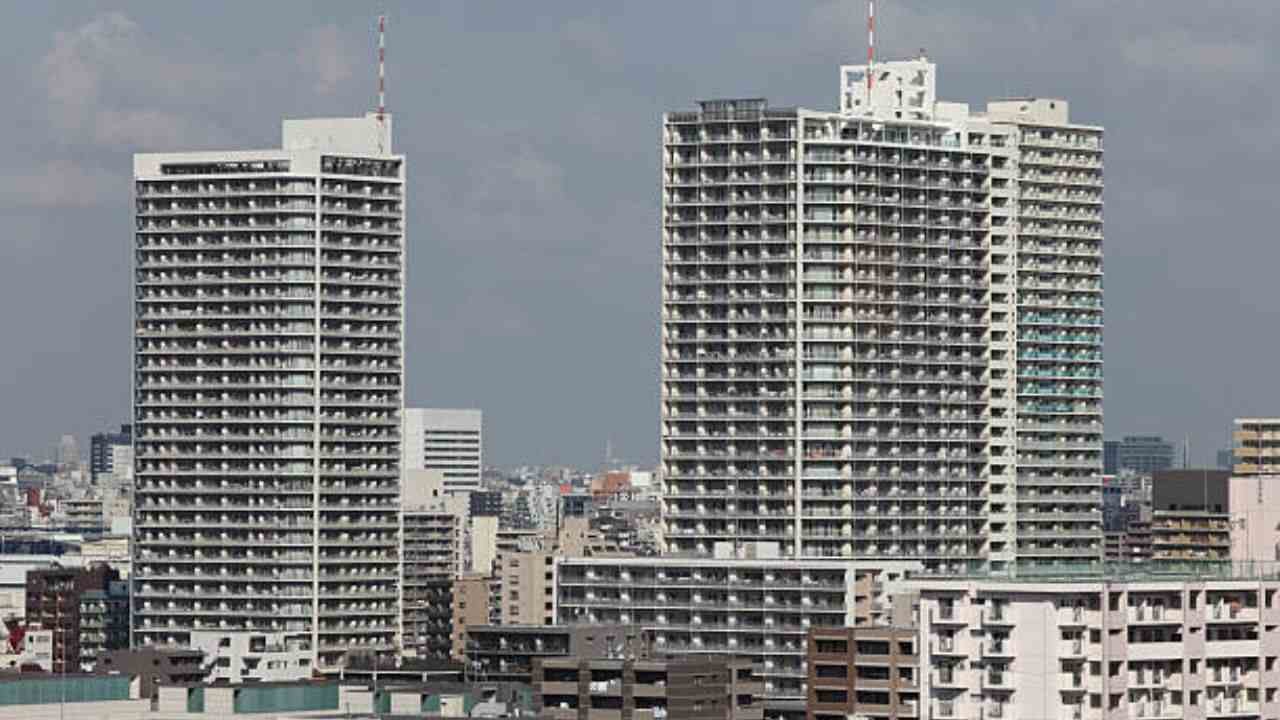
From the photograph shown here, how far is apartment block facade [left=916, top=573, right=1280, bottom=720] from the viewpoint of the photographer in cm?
15350

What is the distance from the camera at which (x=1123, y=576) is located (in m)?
159

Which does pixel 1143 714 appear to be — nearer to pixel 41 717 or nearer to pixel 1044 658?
pixel 1044 658

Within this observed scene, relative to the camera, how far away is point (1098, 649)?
153625mm

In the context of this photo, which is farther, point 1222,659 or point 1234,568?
point 1234,568

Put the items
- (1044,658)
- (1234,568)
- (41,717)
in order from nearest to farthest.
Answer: (1044,658) < (1234,568) < (41,717)

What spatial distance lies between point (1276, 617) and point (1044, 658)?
12.1 meters

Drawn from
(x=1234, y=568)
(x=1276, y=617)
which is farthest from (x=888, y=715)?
(x=1276, y=617)

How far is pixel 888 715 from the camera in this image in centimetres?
19850

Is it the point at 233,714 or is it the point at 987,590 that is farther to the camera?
the point at 233,714

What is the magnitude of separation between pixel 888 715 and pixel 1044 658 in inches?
1783

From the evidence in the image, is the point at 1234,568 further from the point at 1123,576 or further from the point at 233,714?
the point at 233,714

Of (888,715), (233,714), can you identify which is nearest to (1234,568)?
(888,715)

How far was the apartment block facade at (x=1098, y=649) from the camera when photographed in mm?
153500

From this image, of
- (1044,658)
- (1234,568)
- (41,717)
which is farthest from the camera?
(41,717)
